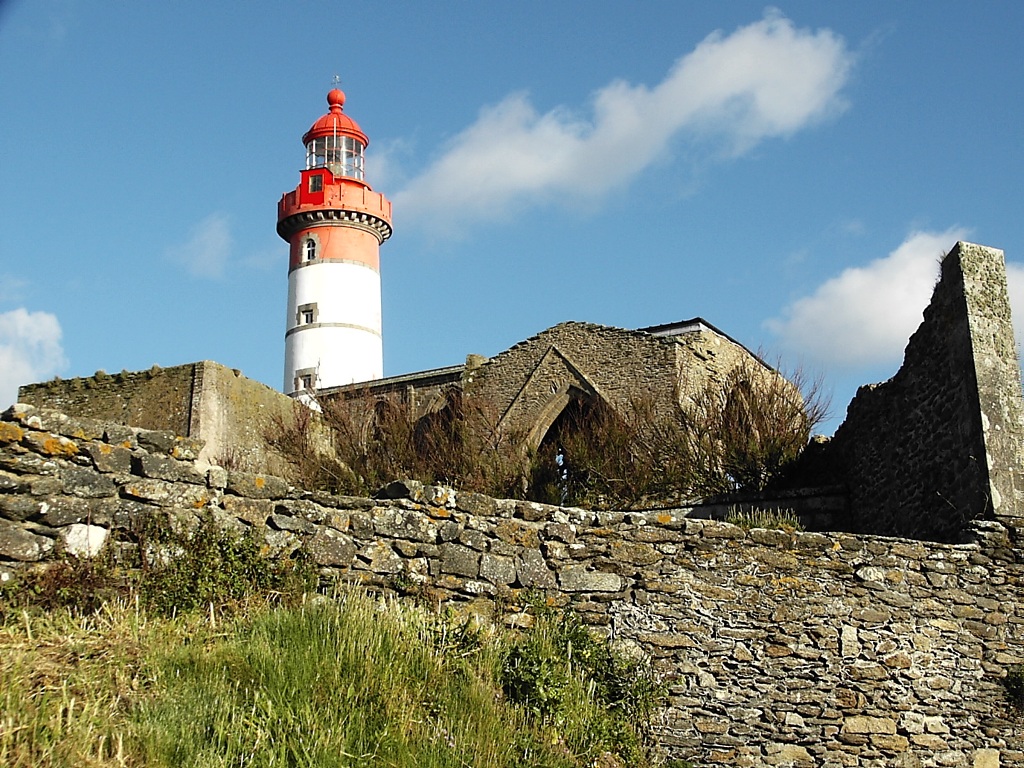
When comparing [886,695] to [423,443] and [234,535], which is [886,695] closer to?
[234,535]

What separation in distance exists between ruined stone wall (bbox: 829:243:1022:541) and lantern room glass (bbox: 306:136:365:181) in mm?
31344

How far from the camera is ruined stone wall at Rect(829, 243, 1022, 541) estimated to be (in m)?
10.3

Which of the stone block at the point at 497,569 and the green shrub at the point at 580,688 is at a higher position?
the stone block at the point at 497,569

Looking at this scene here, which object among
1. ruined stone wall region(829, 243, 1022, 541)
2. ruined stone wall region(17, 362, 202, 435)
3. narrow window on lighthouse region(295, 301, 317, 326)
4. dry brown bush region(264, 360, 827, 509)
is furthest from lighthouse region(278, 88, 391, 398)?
ruined stone wall region(829, 243, 1022, 541)

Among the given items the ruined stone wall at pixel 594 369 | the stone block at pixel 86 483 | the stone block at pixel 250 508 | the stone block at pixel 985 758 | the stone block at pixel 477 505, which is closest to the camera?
the stone block at pixel 86 483

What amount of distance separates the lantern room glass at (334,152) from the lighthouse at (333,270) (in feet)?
0.12

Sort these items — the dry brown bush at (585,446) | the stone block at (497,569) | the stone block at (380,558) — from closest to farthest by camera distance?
the stone block at (380,558)
the stone block at (497,569)
the dry brown bush at (585,446)

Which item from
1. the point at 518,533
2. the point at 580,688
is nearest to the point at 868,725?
the point at 580,688

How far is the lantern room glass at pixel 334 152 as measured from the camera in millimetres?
41062

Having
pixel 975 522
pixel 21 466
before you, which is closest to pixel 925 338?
pixel 975 522

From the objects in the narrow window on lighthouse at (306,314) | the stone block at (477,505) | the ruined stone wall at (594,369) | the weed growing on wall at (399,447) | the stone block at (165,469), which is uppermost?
the narrow window on lighthouse at (306,314)

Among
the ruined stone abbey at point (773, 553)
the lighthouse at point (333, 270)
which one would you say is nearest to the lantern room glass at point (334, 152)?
the lighthouse at point (333, 270)

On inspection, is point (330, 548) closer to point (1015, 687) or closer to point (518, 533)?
point (518, 533)

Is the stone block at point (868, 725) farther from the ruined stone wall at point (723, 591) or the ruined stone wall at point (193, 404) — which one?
the ruined stone wall at point (193, 404)
